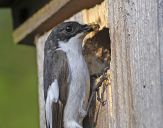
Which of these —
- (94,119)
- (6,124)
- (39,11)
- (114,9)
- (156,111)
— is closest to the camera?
(156,111)

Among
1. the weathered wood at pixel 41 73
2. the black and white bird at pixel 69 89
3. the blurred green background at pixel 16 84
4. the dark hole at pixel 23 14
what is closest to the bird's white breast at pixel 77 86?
the black and white bird at pixel 69 89

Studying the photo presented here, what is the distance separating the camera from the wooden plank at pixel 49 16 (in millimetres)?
2863

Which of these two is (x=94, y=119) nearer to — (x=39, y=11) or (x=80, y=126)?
(x=80, y=126)

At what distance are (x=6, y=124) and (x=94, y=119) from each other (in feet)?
7.00

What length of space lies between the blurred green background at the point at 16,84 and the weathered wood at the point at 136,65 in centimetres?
233

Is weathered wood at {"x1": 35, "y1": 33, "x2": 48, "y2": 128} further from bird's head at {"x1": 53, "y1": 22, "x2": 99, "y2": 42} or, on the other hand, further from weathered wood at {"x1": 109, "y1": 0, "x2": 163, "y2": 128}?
weathered wood at {"x1": 109, "y1": 0, "x2": 163, "y2": 128}

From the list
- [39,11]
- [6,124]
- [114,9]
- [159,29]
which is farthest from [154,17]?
[6,124]

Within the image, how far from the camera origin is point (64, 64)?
2670 mm

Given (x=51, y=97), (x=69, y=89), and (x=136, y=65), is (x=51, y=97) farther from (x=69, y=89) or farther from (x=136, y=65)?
(x=136, y=65)

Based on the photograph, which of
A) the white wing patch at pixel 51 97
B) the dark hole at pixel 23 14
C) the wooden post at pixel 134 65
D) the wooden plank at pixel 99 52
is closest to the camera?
the wooden post at pixel 134 65

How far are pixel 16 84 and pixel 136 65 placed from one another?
2683 mm

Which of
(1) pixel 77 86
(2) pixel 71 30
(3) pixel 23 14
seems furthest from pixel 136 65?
(3) pixel 23 14

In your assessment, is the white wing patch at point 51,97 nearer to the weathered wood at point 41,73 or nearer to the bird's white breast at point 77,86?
the bird's white breast at point 77,86

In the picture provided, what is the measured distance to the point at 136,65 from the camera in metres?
2.21
